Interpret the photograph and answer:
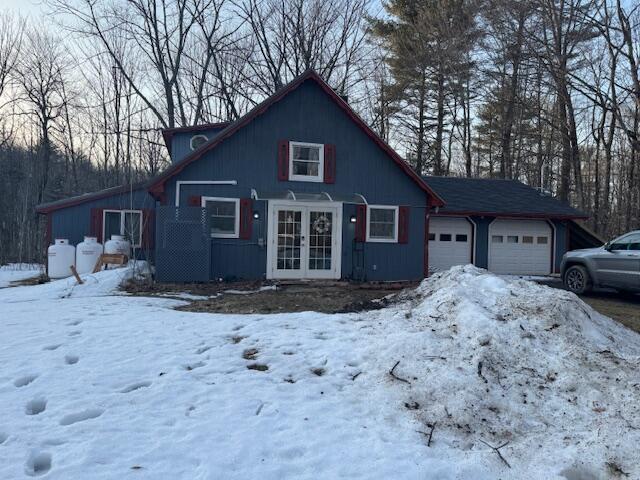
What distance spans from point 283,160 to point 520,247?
33.6 ft

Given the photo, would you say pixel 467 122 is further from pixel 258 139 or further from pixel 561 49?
pixel 258 139

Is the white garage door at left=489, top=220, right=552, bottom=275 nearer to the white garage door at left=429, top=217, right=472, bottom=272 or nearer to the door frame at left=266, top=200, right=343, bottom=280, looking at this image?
the white garage door at left=429, top=217, right=472, bottom=272

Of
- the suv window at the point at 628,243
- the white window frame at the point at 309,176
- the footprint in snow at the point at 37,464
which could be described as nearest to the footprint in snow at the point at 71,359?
the footprint in snow at the point at 37,464

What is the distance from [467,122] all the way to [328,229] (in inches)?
652

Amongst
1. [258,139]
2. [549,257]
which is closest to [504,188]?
[549,257]

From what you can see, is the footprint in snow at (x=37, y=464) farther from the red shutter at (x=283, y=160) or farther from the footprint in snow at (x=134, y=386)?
the red shutter at (x=283, y=160)

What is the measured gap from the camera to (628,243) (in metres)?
10.2

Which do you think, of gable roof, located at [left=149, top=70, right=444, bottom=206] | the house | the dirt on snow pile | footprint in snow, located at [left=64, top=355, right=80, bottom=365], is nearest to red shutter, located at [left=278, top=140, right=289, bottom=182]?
the house

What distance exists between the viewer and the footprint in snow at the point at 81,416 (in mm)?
3577

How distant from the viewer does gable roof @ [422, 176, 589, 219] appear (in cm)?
1688

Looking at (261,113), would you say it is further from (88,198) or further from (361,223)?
(88,198)

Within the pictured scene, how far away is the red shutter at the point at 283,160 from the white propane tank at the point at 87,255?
5849 mm

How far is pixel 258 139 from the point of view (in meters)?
12.8

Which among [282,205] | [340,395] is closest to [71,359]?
[340,395]
